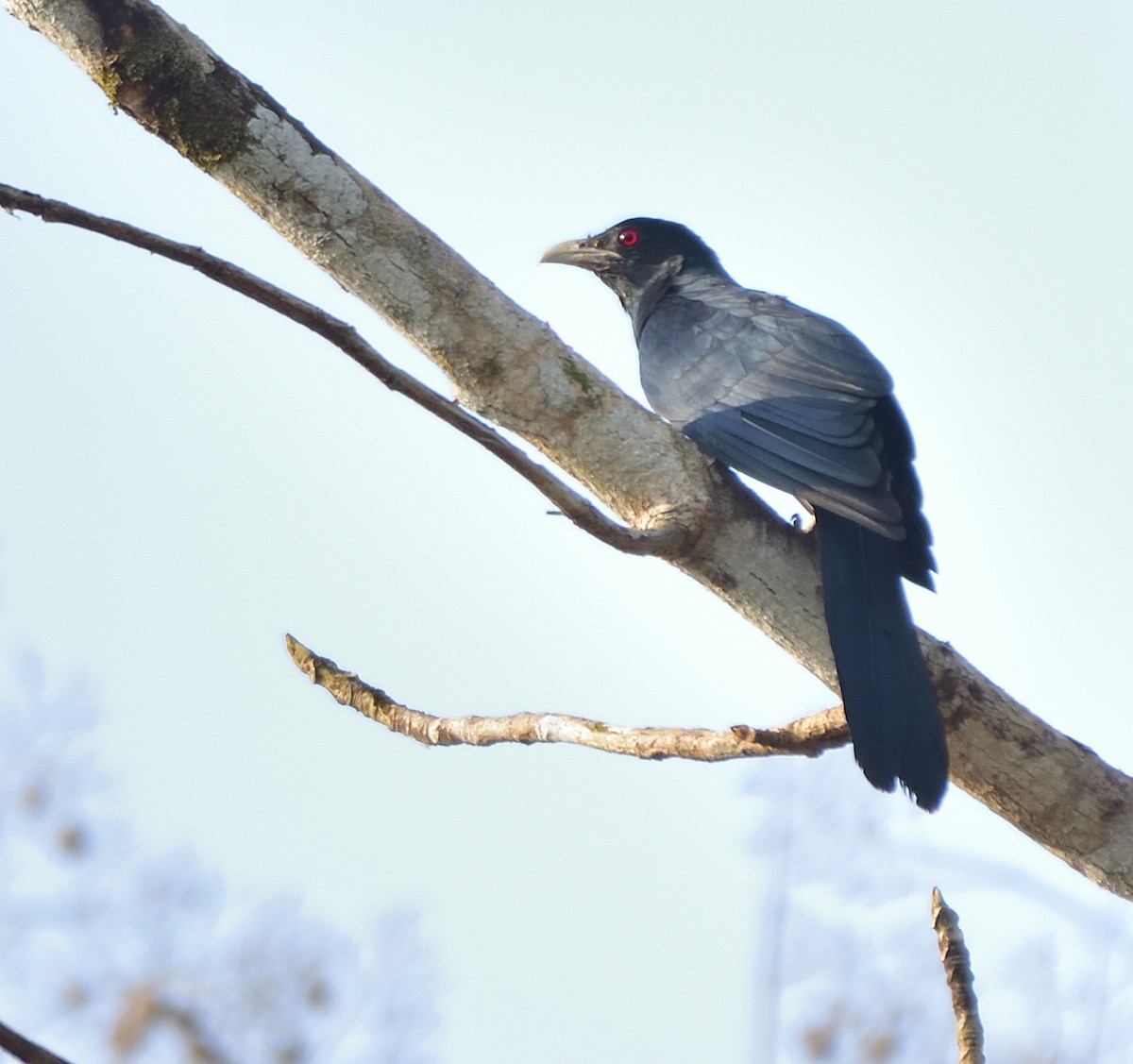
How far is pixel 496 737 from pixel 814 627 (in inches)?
38.5

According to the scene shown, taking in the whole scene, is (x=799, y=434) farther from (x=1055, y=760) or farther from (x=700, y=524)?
(x=1055, y=760)

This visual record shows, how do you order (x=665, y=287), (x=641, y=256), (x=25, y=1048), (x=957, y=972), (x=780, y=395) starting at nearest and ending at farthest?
(x=25, y=1048) → (x=957, y=972) → (x=780, y=395) → (x=665, y=287) → (x=641, y=256)

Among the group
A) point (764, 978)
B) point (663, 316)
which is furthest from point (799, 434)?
point (764, 978)

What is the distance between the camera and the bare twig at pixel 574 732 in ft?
11.3

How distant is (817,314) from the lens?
5.61 m

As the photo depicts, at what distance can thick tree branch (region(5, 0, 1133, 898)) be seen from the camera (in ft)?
12.3

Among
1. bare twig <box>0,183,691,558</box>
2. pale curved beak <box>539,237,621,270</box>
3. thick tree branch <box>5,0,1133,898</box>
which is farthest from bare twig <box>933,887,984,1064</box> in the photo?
pale curved beak <box>539,237,621,270</box>

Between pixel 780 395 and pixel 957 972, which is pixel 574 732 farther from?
pixel 780 395

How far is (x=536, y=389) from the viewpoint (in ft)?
13.1

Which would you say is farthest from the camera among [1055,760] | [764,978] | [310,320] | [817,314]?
[817,314]

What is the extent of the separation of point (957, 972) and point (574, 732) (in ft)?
4.14

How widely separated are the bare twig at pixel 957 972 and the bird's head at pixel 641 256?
4.72 metres

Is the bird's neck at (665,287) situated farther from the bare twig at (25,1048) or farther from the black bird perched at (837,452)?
the bare twig at (25,1048)

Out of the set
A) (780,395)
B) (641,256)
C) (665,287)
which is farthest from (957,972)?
(641,256)
